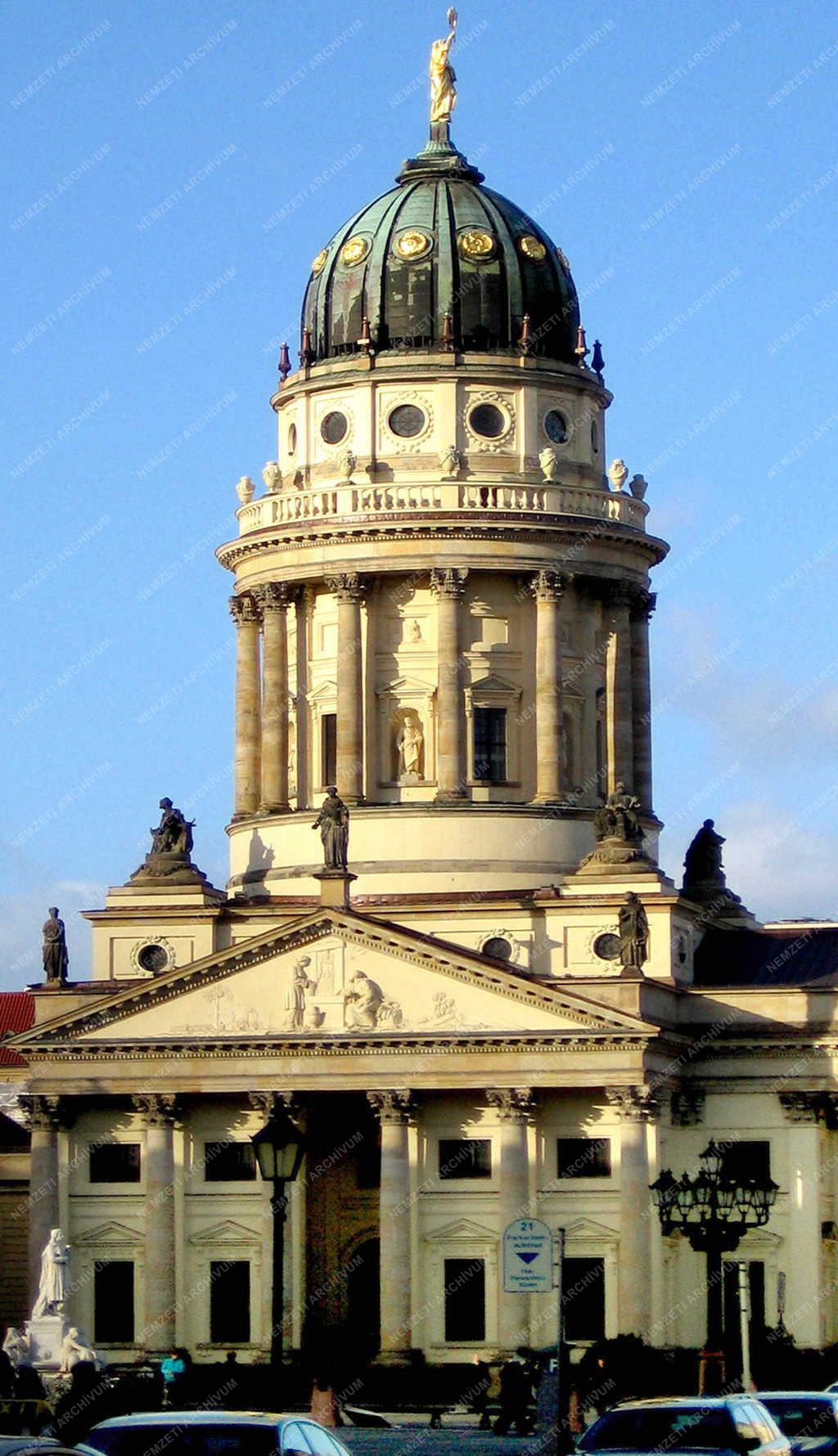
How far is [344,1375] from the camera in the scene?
88.2m

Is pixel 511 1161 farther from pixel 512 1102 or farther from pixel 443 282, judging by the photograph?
pixel 443 282

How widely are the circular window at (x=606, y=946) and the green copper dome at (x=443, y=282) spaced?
60.0 feet

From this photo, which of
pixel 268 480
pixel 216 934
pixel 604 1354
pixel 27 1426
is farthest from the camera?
pixel 268 480

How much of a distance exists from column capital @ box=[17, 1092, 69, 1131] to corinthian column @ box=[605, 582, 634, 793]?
19400mm

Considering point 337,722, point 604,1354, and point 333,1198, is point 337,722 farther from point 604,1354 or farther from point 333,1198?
point 604,1354

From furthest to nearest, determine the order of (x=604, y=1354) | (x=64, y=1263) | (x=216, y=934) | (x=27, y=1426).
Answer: (x=216, y=934) → (x=64, y=1263) → (x=604, y=1354) → (x=27, y=1426)

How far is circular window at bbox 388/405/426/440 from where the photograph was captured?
102875 millimetres

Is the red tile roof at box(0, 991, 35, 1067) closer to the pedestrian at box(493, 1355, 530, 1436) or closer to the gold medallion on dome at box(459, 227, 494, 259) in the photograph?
the gold medallion on dome at box(459, 227, 494, 259)

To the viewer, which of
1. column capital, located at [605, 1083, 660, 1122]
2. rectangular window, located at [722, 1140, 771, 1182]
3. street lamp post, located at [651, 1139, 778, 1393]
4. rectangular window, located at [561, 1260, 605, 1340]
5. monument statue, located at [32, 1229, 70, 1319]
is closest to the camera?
street lamp post, located at [651, 1139, 778, 1393]

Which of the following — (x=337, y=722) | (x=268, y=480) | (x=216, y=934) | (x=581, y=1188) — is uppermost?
(x=268, y=480)

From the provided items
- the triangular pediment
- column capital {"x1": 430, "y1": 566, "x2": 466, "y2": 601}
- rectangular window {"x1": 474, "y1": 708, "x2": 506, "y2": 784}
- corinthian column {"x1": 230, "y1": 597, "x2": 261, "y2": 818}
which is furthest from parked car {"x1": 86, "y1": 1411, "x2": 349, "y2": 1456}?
corinthian column {"x1": 230, "y1": 597, "x2": 261, "y2": 818}

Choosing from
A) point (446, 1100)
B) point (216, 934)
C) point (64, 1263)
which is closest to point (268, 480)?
point (216, 934)

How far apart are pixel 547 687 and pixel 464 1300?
59.5 feet

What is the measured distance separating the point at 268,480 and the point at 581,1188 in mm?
24851
